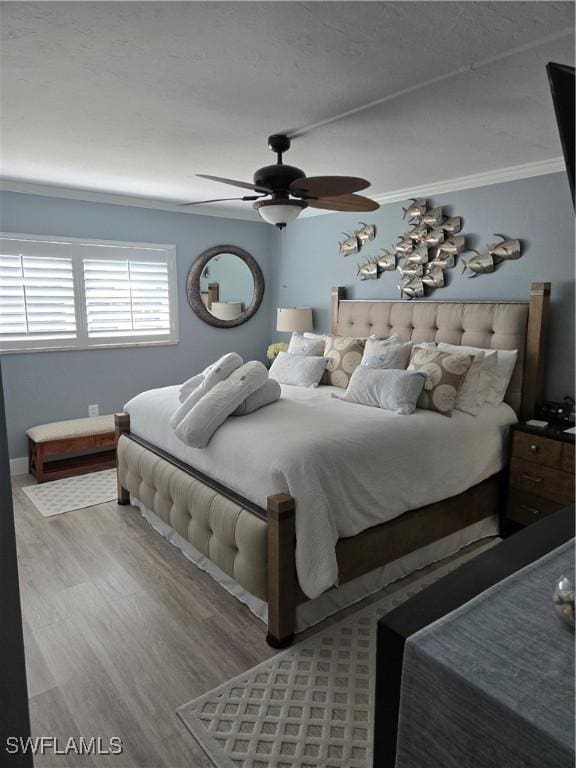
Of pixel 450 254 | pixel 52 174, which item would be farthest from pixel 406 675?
pixel 52 174

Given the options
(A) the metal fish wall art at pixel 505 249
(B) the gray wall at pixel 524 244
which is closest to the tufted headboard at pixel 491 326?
(B) the gray wall at pixel 524 244

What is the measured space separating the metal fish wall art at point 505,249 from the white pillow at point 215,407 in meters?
2.03

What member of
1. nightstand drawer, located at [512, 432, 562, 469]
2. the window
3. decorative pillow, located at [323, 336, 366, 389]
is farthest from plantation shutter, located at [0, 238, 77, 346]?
nightstand drawer, located at [512, 432, 562, 469]

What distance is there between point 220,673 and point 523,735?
1797 millimetres

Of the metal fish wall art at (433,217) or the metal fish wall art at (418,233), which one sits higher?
the metal fish wall art at (433,217)

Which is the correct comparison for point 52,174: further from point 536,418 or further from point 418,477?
point 536,418

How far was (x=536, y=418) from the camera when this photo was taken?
343cm

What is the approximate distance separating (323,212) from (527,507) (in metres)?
3.38

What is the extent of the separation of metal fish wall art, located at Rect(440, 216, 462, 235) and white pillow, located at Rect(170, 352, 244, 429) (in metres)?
2.05

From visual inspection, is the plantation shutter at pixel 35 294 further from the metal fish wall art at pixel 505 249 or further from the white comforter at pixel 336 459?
the metal fish wall art at pixel 505 249

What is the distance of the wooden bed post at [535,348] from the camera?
131 inches

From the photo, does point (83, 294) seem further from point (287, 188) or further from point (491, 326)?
point (491, 326)

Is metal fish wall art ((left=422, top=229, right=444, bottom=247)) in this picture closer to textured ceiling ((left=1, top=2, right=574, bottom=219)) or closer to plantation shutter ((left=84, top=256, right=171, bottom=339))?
textured ceiling ((left=1, top=2, right=574, bottom=219))

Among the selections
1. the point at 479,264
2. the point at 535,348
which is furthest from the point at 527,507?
the point at 479,264
